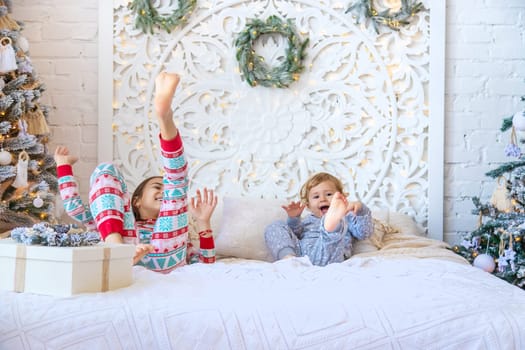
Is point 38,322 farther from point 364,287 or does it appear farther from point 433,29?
point 433,29

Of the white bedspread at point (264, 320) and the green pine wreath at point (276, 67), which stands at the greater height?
the green pine wreath at point (276, 67)

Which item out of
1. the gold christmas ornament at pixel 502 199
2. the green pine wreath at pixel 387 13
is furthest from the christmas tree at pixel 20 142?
the gold christmas ornament at pixel 502 199

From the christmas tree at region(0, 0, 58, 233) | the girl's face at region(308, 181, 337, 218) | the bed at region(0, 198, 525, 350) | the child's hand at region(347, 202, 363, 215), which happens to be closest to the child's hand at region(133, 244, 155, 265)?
the bed at region(0, 198, 525, 350)

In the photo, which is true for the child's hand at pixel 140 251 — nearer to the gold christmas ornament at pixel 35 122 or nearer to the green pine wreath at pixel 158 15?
the gold christmas ornament at pixel 35 122

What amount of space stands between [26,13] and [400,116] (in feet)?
6.82

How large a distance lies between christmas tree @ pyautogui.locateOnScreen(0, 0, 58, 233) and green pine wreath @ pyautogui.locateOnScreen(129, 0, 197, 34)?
2.08 feet

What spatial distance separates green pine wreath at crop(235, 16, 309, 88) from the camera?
11.7ft

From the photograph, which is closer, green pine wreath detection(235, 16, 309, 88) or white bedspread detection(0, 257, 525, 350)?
white bedspread detection(0, 257, 525, 350)

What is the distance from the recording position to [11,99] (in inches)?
118

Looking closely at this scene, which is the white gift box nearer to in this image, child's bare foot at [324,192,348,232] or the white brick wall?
child's bare foot at [324,192,348,232]

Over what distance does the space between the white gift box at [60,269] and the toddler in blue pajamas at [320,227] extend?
96 cm

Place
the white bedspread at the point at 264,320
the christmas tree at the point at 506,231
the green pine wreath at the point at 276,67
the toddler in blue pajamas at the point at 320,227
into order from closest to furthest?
the white bedspread at the point at 264,320 < the toddler in blue pajamas at the point at 320,227 < the christmas tree at the point at 506,231 < the green pine wreath at the point at 276,67

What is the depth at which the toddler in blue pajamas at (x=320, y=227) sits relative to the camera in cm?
264

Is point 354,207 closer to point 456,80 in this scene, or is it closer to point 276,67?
point 276,67
